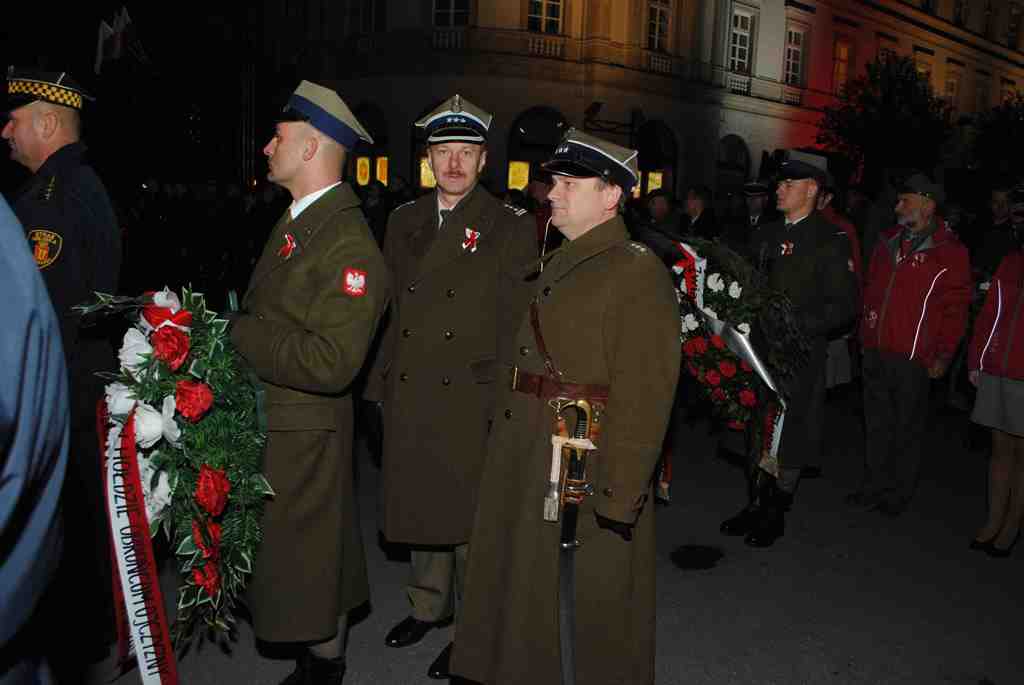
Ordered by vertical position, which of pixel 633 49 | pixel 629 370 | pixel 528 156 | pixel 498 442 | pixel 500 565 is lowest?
pixel 500 565

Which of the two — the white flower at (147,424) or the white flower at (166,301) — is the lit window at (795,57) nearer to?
the white flower at (166,301)

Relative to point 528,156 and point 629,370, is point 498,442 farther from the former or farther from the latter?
point 528,156

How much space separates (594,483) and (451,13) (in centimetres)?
2348

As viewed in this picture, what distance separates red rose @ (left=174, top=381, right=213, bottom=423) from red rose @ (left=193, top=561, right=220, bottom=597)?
0.56 meters

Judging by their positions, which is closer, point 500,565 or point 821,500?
point 500,565

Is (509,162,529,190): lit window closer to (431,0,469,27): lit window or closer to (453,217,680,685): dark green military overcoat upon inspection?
(431,0,469,27): lit window

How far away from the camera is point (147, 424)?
2967mm

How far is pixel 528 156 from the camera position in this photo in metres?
26.1

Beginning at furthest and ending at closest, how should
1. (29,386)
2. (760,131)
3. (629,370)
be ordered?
(760,131), (629,370), (29,386)

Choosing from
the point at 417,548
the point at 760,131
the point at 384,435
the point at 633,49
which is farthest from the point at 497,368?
the point at 760,131

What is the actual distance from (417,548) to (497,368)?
0.99 metres

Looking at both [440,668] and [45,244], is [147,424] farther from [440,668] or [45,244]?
[440,668]

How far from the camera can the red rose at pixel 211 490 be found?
2.98 metres

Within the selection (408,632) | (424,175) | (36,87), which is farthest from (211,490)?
(424,175)
